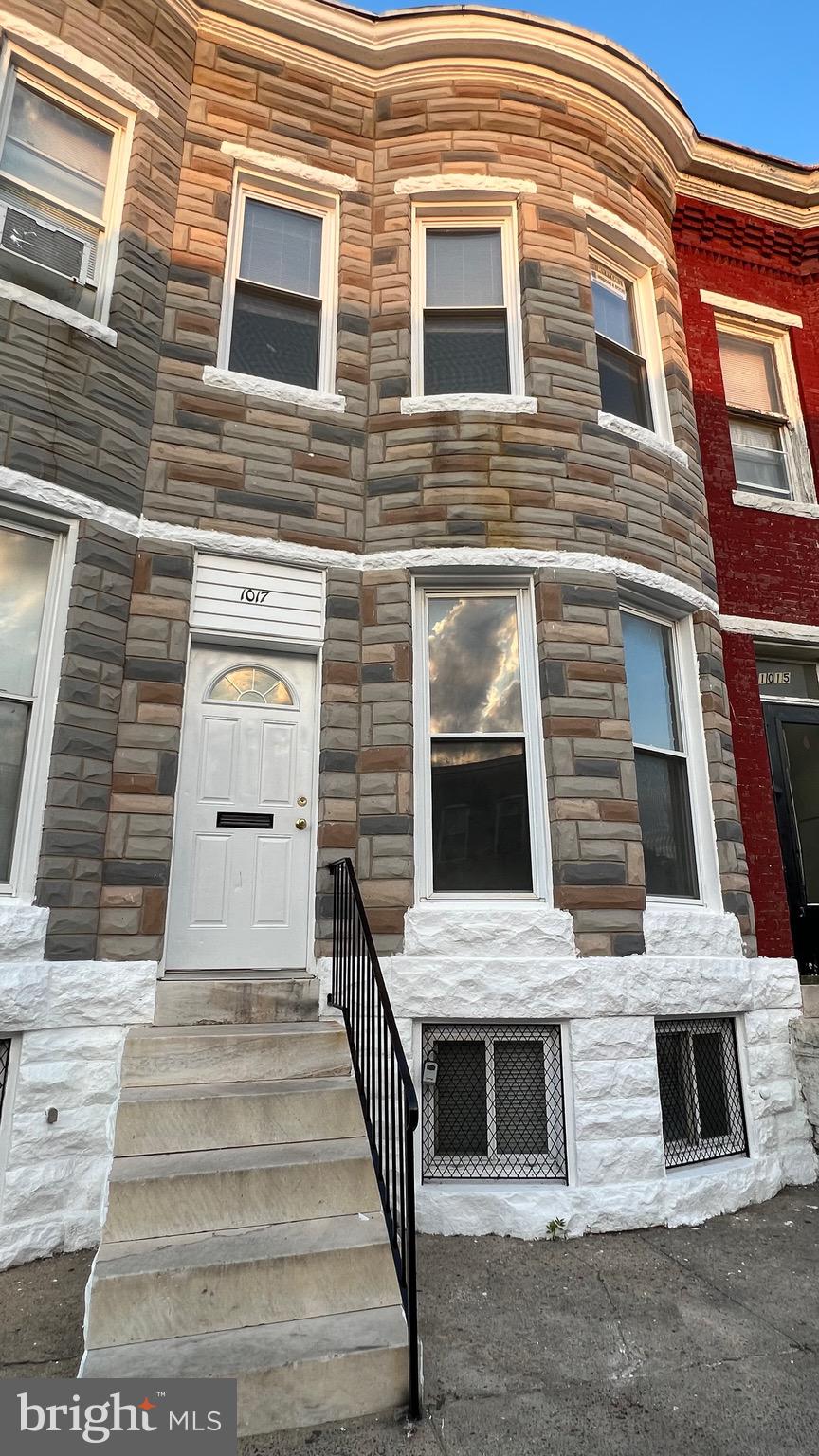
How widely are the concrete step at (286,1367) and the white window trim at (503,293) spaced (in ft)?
18.3

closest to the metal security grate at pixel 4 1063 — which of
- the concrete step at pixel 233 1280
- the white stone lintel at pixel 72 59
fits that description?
the concrete step at pixel 233 1280

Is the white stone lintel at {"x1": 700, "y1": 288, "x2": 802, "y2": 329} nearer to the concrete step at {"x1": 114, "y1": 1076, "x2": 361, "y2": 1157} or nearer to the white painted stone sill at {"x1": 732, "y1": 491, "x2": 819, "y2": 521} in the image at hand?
the white painted stone sill at {"x1": 732, "y1": 491, "x2": 819, "y2": 521}

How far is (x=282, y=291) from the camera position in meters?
6.56

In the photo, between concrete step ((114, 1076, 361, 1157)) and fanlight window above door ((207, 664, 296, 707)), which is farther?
fanlight window above door ((207, 664, 296, 707))

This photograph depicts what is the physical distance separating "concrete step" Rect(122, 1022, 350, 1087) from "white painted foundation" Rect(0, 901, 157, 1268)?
0.30 meters

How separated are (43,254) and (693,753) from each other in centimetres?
573

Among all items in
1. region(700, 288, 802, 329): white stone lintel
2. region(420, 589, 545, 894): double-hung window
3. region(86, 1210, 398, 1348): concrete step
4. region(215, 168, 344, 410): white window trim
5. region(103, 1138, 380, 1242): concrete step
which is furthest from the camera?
region(700, 288, 802, 329): white stone lintel

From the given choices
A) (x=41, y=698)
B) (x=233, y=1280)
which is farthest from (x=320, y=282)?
(x=233, y=1280)

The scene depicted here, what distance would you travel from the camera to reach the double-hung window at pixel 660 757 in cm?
593

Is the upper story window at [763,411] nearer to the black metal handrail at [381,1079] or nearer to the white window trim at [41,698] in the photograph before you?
the black metal handrail at [381,1079]

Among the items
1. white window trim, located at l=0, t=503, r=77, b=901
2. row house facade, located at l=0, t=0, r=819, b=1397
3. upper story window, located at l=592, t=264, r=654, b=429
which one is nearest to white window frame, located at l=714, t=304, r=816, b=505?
row house facade, located at l=0, t=0, r=819, b=1397

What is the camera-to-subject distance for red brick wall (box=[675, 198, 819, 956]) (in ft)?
22.3

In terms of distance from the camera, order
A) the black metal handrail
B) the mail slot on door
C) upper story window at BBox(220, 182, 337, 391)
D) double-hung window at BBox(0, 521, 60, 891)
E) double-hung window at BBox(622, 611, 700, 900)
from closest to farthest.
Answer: the black metal handrail
double-hung window at BBox(0, 521, 60, 891)
the mail slot on door
double-hung window at BBox(622, 611, 700, 900)
upper story window at BBox(220, 182, 337, 391)

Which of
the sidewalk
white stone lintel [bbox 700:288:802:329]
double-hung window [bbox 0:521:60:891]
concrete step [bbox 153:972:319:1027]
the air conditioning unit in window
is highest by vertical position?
white stone lintel [bbox 700:288:802:329]
